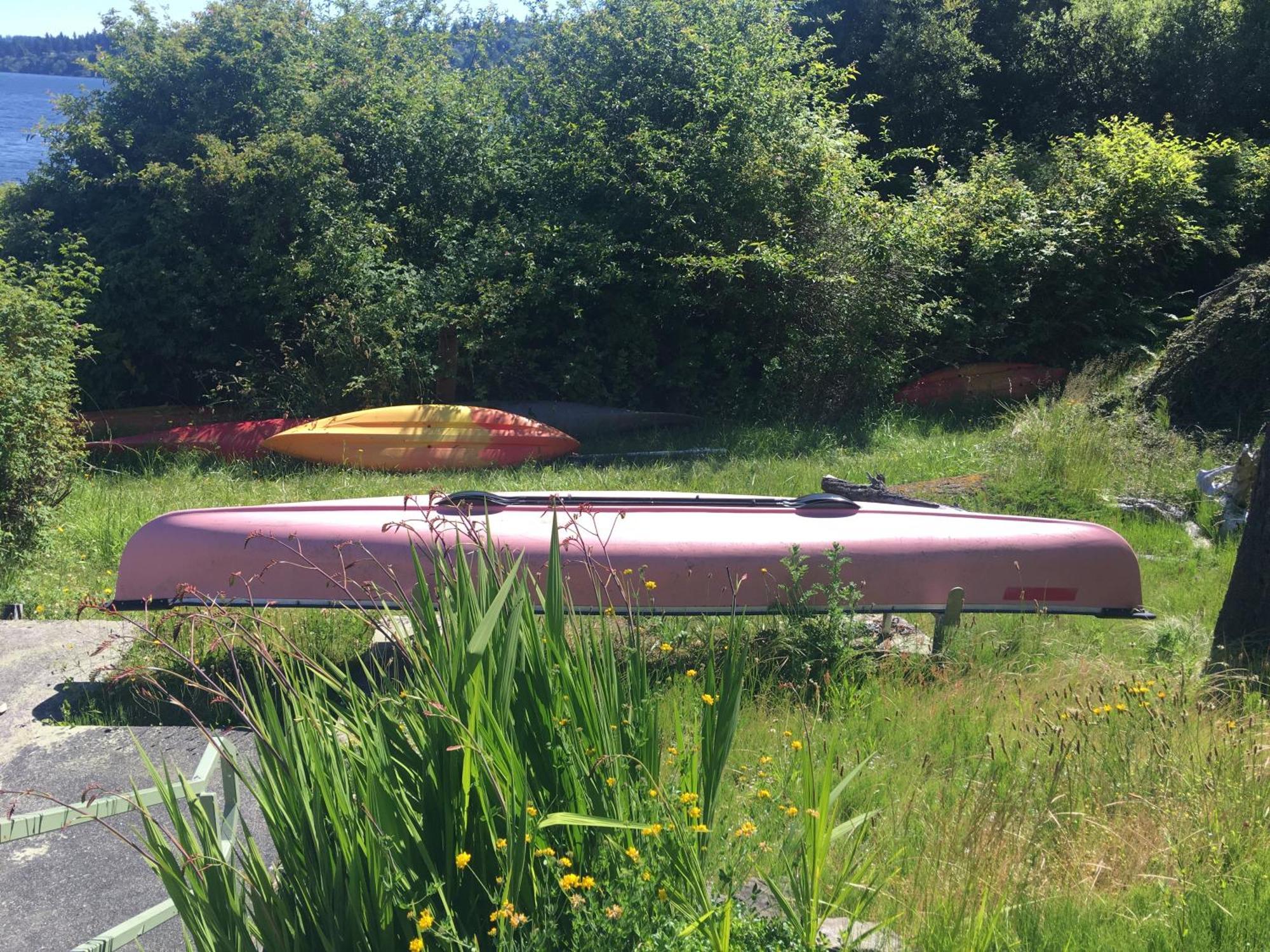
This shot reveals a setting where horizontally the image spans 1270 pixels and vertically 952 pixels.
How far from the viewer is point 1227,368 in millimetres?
10492

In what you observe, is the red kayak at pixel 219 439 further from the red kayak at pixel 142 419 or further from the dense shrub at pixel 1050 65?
the dense shrub at pixel 1050 65

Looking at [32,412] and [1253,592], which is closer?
[1253,592]

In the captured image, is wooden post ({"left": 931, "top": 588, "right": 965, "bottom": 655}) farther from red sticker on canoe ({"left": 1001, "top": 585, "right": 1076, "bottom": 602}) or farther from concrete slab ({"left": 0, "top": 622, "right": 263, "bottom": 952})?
concrete slab ({"left": 0, "top": 622, "right": 263, "bottom": 952})

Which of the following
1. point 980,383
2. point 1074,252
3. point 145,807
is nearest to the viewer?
point 145,807

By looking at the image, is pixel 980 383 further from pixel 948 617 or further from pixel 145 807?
pixel 145 807

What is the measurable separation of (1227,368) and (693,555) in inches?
292

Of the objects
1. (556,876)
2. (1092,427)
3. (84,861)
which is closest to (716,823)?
(556,876)

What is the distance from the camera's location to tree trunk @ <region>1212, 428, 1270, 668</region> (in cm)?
511

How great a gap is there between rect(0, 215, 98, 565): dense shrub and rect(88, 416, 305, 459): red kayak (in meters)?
2.17

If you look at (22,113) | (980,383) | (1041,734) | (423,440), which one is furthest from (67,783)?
(22,113)

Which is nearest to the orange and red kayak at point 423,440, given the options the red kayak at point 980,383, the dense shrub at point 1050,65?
the red kayak at point 980,383

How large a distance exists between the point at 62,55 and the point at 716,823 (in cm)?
5104

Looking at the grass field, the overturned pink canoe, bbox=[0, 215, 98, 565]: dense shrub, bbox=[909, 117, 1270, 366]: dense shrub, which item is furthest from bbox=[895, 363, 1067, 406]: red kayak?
bbox=[0, 215, 98, 565]: dense shrub

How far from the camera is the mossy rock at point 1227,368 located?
33.9ft
